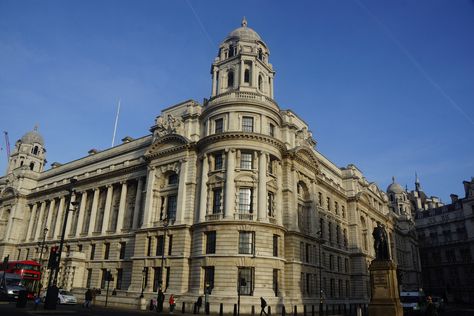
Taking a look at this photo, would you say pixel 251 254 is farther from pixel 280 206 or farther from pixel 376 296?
pixel 376 296

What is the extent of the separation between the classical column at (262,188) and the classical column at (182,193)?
8.47 m

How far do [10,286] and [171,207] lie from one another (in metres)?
17.2

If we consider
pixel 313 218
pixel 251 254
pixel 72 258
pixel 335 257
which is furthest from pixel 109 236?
pixel 335 257

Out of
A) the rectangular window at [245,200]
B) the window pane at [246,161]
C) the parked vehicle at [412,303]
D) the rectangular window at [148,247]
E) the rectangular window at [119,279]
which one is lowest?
the parked vehicle at [412,303]

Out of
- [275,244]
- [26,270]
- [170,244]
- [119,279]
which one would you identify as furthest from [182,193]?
[26,270]

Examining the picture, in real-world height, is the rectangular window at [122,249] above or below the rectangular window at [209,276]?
above

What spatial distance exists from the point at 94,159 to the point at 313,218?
129ft

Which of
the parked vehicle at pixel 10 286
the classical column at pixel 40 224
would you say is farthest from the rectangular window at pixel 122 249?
the classical column at pixel 40 224

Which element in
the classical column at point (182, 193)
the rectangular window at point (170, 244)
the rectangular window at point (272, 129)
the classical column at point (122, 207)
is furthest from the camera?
the classical column at point (122, 207)

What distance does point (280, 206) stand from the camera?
40.9 m

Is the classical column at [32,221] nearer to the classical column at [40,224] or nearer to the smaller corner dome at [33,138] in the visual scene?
the classical column at [40,224]

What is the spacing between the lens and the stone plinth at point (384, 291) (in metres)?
21.5

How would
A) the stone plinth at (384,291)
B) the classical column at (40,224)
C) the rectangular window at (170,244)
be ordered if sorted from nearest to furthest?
1. the stone plinth at (384,291)
2. the rectangular window at (170,244)
3. the classical column at (40,224)

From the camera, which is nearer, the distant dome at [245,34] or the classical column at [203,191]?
the classical column at [203,191]
